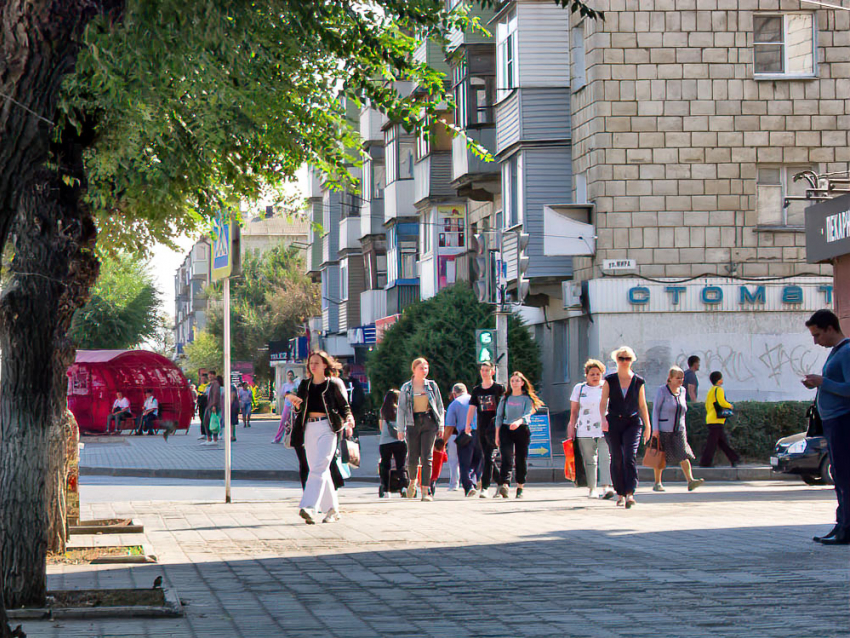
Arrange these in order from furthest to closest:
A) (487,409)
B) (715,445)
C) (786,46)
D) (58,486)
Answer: (786,46), (715,445), (487,409), (58,486)

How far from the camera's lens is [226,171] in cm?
1257

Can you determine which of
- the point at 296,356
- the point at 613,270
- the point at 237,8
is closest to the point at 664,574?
the point at 237,8

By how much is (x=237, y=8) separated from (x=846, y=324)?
15551 mm

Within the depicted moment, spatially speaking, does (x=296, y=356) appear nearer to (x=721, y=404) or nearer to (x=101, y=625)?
(x=721, y=404)

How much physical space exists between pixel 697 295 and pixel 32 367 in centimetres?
2195

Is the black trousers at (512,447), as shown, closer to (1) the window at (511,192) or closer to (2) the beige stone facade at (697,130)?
(2) the beige stone facade at (697,130)

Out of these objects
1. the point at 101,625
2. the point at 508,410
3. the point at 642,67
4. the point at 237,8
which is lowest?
the point at 101,625

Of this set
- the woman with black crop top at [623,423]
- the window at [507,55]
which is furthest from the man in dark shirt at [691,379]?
the woman with black crop top at [623,423]

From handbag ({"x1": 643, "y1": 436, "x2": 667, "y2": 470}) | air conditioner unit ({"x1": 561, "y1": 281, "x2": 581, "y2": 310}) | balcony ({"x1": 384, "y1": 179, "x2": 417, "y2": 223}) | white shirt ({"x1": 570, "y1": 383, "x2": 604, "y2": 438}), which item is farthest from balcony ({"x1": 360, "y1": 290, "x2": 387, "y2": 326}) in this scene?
white shirt ({"x1": 570, "y1": 383, "x2": 604, "y2": 438})

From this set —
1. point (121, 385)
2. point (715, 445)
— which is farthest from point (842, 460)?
point (121, 385)

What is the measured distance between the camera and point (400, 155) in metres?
48.0

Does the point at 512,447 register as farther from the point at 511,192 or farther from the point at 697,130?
the point at 511,192

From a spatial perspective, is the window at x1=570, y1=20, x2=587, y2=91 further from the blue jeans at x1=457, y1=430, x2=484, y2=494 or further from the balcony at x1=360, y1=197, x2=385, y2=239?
the balcony at x1=360, y1=197, x2=385, y2=239

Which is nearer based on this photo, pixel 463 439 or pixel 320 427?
pixel 320 427
